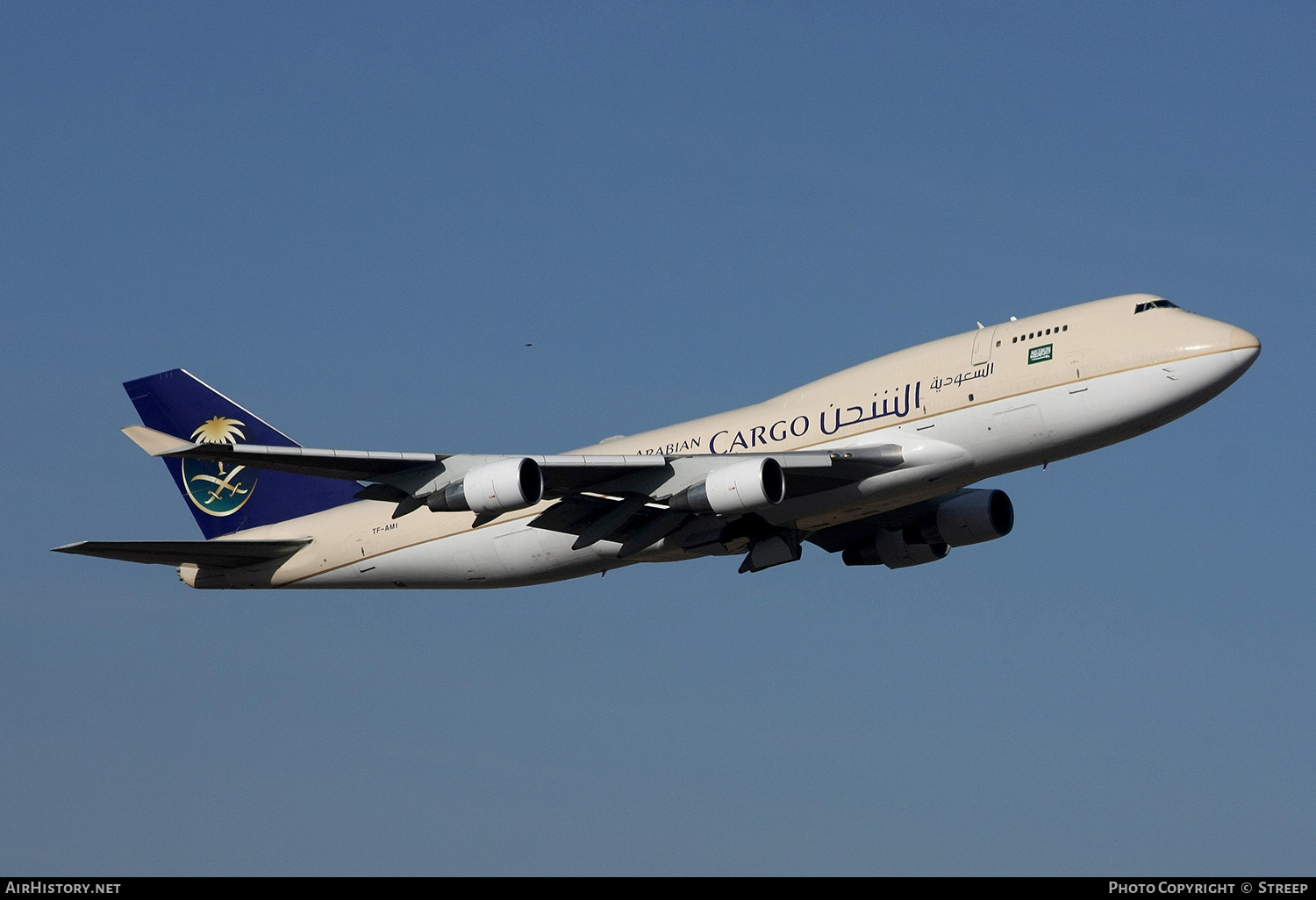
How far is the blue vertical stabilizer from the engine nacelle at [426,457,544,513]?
1135 centimetres

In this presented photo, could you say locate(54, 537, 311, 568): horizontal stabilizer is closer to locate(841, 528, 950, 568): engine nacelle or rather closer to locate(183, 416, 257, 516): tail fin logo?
locate(183, 416, 257, 516): tail fin logo

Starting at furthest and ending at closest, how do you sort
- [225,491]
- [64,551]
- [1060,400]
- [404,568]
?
[225,491] < [404,568] < [64,551] < [1060,400]

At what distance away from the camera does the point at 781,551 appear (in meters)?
40.2

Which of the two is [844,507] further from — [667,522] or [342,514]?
[342,514]

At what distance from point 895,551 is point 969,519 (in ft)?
7.82

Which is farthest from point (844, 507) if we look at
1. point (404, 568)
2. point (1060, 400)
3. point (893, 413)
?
point (404, 568)

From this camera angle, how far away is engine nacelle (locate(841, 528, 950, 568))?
1729 inches

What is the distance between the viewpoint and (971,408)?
121 ft

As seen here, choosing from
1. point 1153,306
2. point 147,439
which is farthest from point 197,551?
point 1153,306

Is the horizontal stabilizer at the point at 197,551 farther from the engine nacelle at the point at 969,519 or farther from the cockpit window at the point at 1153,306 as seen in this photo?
the cockpit window at the point at 1153,306

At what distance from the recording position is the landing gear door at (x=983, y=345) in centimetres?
3716

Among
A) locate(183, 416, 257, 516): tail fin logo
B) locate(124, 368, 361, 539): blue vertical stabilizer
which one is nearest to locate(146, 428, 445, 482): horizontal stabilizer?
locate(124, 368, 361, 539): blue vertical stabilizer

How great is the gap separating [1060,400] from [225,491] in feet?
86.5

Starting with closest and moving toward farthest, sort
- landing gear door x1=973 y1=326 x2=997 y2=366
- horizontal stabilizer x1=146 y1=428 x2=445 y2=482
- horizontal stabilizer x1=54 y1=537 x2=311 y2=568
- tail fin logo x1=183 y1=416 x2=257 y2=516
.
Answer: horizontal stabilizer x1=146 y1=428 x2=445 y2=482
landing gear door x1=973 y1=326 x2=997 y2=366
horizontal stabilizer x1=54 y1=537 x2=311 y2=568
tail fin logo x1=183 y1=416 x2=257 y2=516
